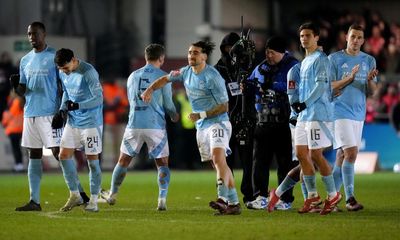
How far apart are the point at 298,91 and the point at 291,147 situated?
1392mm

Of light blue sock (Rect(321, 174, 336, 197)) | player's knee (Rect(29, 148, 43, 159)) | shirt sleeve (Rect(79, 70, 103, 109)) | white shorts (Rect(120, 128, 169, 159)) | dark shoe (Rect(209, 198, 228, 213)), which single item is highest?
shirt sleeve (Rect(79, 70, 103, 109))

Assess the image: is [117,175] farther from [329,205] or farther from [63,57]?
[329,205]

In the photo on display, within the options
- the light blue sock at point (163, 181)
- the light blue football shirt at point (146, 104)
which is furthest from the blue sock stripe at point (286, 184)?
the light blue football shirt at point (146, 104)

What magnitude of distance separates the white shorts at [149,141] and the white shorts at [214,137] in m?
0.94

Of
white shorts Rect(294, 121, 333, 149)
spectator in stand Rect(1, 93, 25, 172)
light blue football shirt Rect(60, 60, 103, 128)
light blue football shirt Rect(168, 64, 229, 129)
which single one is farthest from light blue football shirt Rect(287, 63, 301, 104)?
spectator in stand Rect(1, 93, 25, 172)

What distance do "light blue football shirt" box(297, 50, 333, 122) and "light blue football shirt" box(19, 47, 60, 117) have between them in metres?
3.49

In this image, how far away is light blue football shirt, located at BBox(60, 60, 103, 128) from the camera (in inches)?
645

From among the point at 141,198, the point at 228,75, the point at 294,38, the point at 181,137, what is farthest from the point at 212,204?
the point at 294,38

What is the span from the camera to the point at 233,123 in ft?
58.2

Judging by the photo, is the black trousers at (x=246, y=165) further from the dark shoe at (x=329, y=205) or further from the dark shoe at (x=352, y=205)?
the dark shoe at (x=329, y=205)

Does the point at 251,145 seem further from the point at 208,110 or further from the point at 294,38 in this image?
the point at 294,38

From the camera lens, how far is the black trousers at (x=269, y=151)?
677 inches

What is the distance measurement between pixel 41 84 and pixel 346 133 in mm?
4248

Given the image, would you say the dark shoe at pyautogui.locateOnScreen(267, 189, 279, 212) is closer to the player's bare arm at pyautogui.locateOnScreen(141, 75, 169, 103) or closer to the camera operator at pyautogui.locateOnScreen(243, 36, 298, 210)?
the camera operator at pyautogui.locateOnScreen(243, 36, 298, 210)
